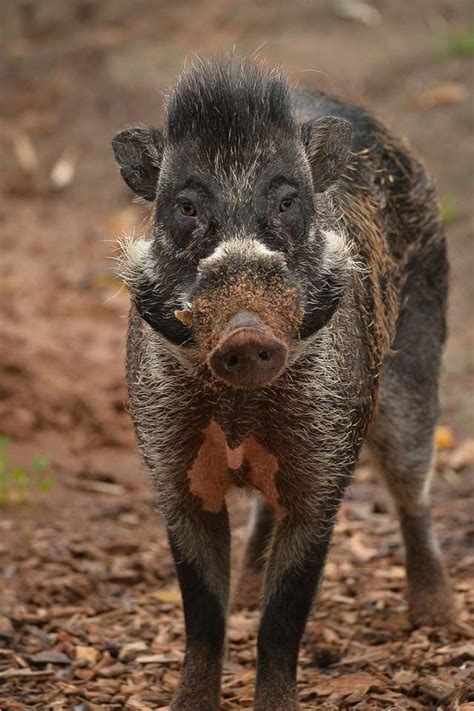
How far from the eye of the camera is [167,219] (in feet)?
16.2

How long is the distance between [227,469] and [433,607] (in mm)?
1928

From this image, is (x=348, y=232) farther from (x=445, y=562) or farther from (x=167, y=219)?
(x=445, y=562)

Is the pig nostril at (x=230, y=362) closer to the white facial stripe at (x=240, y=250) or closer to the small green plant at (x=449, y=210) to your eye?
the white facial stripe at (x=240, y=250)

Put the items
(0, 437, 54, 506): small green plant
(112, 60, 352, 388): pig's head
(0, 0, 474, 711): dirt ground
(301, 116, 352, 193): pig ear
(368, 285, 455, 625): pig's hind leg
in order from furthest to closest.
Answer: (0, 437, 54, 506): small green plant → (368, 285, 455, 625): pig's hind leg → (0, 0, 474, 711): dirt ground → (301, 116, 352, 193): pig ear → (112, 60, 352, 388): pig's head

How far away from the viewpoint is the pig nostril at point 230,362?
13.4 ft

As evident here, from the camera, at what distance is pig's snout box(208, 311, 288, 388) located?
4027mm

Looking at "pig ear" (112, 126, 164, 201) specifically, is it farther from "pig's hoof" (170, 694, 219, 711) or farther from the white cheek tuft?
"pig's hoof" (170, 694, 219, 711)

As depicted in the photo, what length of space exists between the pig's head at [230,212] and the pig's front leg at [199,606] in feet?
3.15

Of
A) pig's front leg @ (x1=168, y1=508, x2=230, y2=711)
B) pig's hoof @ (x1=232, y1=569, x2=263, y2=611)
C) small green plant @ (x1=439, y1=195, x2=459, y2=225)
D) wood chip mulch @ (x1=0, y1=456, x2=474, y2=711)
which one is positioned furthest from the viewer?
small green plant @ (x1=439, y1=195, x2=459, y2=225)

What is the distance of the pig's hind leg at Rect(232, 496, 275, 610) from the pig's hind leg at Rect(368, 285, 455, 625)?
69cm

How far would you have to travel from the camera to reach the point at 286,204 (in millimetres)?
4812

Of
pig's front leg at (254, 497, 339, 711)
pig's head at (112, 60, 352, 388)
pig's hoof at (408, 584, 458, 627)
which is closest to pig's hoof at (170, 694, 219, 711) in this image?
pig's front leg at (254, 497, 339, 711)

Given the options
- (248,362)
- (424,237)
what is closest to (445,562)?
(424,237)

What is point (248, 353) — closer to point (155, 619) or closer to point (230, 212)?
point (230, 212)
